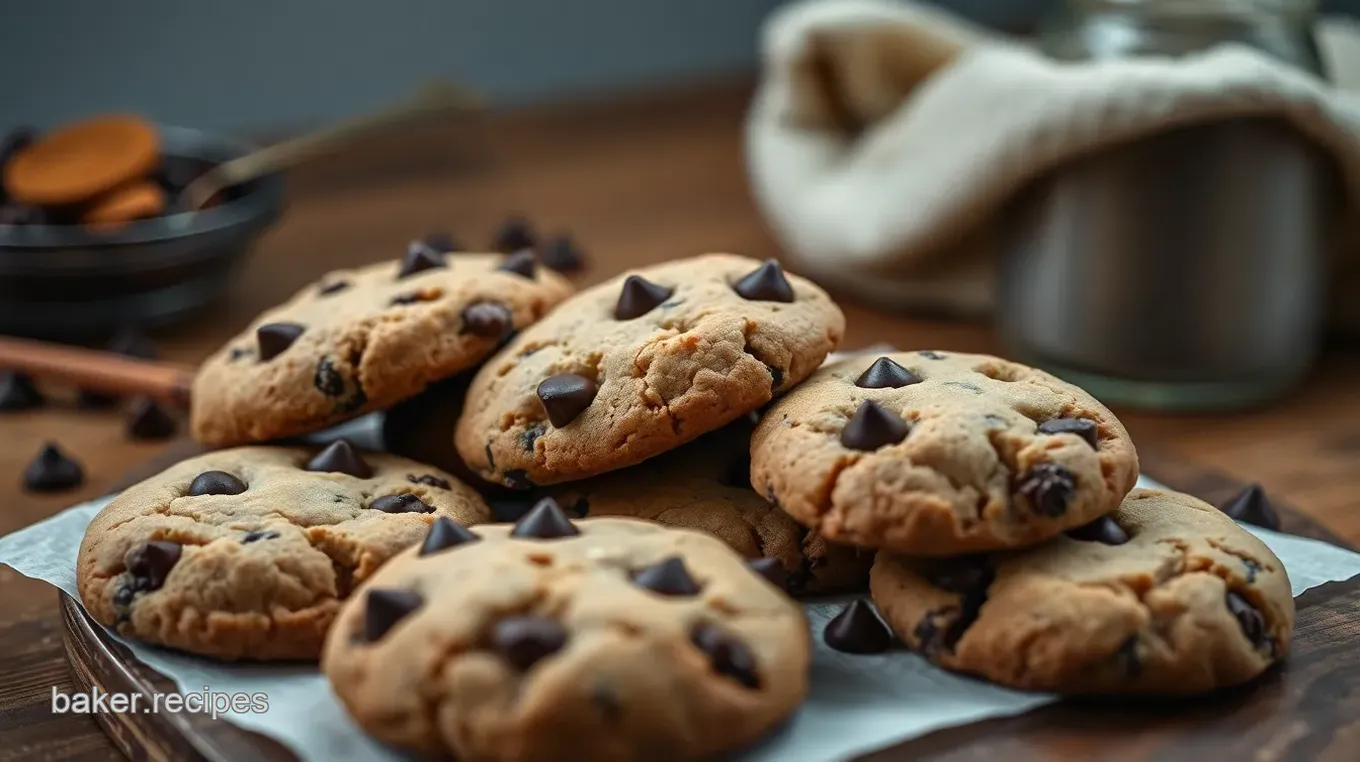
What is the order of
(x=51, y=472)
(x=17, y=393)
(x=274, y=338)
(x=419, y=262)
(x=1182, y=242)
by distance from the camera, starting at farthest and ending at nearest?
(x=17, y=393), (x=1182, y=242), (x=51, y=472), (x=419, y=262), (x=274, y=338)

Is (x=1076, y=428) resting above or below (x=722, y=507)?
above

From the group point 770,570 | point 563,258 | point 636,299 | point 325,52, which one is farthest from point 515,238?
point 325,52

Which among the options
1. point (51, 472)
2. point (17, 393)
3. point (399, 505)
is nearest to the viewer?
point (399, 505)

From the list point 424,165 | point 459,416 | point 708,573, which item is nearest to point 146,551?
point 459,416

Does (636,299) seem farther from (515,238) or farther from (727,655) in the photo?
(515,238)

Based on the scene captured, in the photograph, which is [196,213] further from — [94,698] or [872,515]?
[872,515]

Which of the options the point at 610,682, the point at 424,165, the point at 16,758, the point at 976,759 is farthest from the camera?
the point at 424,165

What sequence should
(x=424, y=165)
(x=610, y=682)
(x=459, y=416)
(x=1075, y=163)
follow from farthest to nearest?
(x=424, y=165), (x=1075, y=163), (x=459, y=416), (x=610, y=682)
